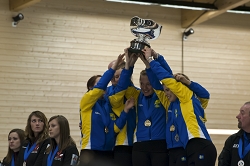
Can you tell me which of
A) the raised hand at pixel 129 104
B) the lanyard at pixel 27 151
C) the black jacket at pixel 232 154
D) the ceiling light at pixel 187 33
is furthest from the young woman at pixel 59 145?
the ceiling light at pixel 187 33

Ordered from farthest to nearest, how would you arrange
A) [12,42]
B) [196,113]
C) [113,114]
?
[12,42] → [113,114] → [196,113]

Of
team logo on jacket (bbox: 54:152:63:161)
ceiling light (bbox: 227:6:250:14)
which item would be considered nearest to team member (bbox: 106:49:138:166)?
team logo on jacket (bbox: 54:152:63:161)

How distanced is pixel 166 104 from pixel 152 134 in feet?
1.30

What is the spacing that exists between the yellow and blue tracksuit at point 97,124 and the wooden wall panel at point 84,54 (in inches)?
246

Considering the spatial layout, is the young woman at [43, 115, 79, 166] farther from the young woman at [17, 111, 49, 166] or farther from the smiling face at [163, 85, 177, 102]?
the smiling face at [163, 85, 177, 102]

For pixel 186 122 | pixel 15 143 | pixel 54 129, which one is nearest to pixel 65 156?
pixel 54 129

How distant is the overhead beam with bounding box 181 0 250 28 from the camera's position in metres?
12.8

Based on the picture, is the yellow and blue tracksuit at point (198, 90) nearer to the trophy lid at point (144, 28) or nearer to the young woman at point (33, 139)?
the trophy lid at point (144, 28)

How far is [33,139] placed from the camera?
8.27 meters

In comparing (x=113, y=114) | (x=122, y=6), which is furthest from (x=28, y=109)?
(x=113, y=114)

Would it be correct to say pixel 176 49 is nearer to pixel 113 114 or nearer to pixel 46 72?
pixel 46 72

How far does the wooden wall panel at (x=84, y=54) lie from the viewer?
40.9ft

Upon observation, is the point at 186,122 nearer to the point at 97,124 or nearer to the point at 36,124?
the point at 97,124

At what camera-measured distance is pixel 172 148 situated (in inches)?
237
